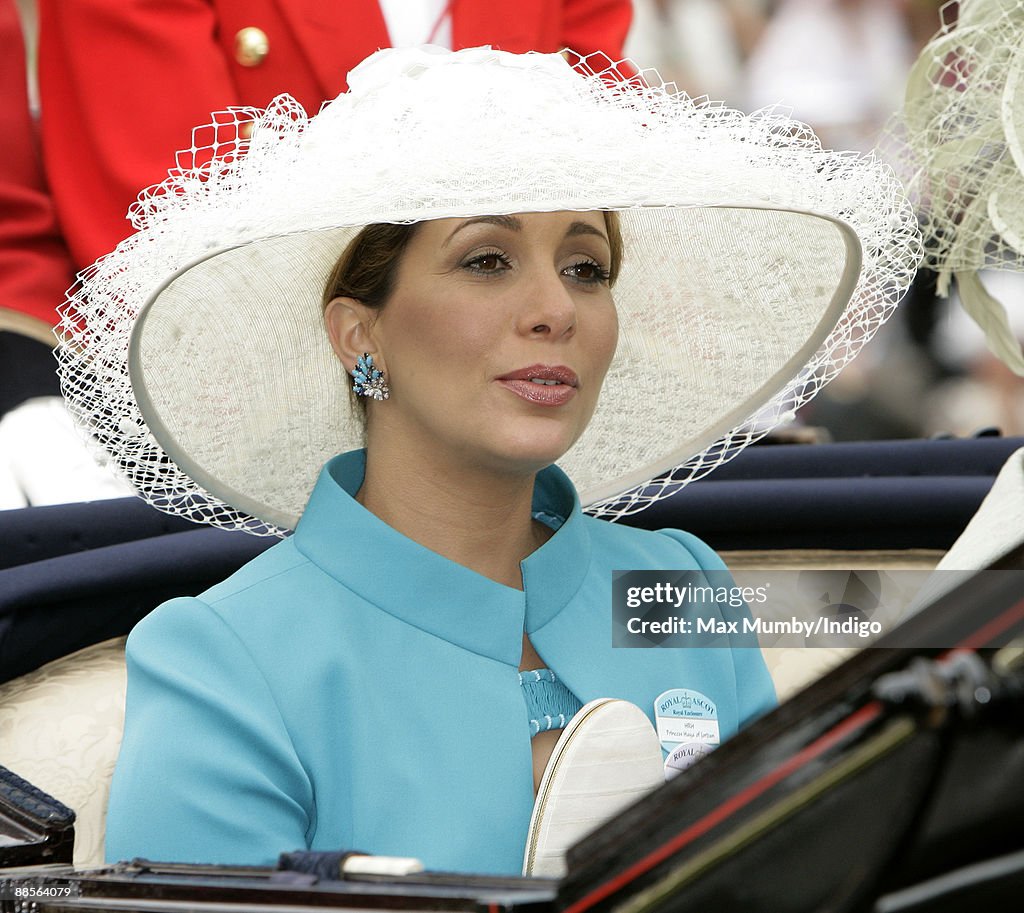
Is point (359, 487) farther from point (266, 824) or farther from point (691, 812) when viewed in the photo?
point (691, 812)

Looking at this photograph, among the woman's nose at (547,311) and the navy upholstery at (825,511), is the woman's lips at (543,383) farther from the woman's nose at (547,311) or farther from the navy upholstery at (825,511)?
the navy upholstery at (825,511)

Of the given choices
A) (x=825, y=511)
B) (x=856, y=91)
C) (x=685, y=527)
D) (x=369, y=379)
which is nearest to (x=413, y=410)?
(x=369, y=379)

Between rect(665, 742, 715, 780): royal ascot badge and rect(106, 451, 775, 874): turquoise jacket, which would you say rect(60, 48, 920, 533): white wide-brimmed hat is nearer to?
rect(106, 451, 775, 874): turquoise jacket

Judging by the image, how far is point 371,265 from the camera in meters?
1.40

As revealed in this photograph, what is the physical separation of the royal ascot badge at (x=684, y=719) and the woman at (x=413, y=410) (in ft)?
0.08

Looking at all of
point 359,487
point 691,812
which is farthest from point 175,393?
point 691,812

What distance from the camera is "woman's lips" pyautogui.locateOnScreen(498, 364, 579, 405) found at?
128 centimetres

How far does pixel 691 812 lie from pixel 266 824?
66 centimetres

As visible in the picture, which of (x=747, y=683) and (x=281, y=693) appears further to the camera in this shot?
(x=747, y=683)

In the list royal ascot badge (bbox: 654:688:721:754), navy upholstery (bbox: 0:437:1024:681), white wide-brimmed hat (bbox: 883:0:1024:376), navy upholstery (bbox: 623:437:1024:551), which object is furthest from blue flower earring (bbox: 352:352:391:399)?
white wide-brimmed hat (bbox: 883:0:1024:376)

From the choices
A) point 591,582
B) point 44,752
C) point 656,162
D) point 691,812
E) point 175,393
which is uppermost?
point 656,162

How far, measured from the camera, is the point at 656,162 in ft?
Result: 4.22

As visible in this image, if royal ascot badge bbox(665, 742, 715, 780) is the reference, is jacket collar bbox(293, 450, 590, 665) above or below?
above

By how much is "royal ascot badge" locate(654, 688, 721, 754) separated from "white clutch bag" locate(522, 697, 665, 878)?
0.13 meters
